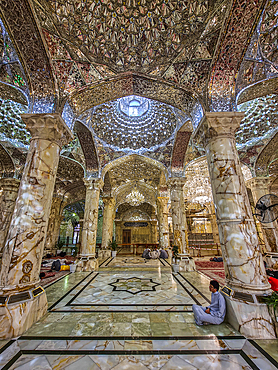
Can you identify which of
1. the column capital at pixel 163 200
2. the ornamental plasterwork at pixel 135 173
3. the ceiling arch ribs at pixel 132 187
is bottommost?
the column capital at pixel 163 200

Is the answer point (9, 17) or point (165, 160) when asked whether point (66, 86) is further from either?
point (165, 160)

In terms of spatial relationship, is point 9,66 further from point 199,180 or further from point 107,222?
point 199,180

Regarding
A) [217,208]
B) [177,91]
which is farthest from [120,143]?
[217,208]

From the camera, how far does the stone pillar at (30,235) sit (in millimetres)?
2359

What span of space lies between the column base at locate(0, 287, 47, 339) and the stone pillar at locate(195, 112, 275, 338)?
299cm

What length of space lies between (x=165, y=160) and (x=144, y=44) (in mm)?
4702

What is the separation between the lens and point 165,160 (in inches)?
306

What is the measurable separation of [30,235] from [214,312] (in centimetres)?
314

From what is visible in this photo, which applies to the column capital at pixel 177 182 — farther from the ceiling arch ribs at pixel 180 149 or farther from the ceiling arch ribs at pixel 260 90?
the ceiling arch ribs at pixel 260 90

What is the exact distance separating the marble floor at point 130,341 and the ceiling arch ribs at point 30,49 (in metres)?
4.06

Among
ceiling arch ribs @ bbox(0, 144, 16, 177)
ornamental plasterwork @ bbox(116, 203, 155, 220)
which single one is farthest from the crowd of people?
ceiling arch ribs @ bbox(0, 144, 16, 177)

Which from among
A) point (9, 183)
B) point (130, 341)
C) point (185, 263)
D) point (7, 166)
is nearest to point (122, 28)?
point (130, 341)

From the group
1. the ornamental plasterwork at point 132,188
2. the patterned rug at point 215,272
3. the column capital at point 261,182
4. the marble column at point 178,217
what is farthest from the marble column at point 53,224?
the column capital at point 261,182

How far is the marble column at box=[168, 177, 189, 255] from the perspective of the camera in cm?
648
